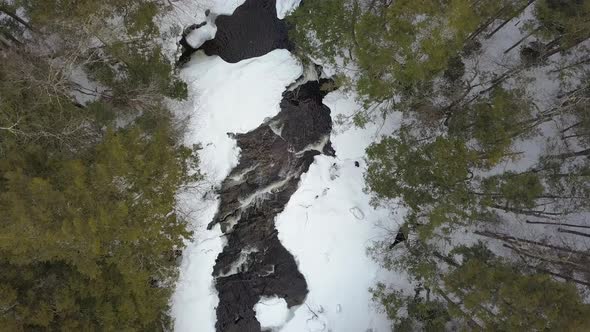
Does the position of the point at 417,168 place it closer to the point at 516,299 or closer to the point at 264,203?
the point at 516,299

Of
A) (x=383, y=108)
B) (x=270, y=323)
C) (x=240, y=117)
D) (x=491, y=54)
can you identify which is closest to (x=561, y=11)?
(x=491, y=54)

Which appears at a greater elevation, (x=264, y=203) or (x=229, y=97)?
(x=229, y=97)

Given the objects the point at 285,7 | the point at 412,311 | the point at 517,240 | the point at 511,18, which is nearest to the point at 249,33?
the point at 285,7

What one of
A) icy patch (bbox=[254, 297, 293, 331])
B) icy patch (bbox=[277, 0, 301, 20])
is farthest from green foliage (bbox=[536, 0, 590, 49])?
icy patch (bbox=[254, 297, 293, 331])

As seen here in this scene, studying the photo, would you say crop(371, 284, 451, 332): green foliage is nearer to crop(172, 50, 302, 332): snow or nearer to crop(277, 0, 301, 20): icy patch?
crop(172, 50, 302, 332): snow

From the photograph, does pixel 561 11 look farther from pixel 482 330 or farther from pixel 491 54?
pixel 482 330

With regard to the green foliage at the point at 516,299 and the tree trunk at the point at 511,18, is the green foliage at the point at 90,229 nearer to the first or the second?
the green foliage at the point at 516,299

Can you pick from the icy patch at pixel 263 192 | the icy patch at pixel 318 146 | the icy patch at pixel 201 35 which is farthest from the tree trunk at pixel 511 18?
the icy patch at pixel 201 35
